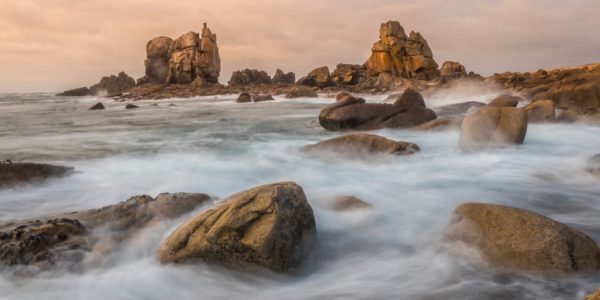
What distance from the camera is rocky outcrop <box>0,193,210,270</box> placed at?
3.56 metres

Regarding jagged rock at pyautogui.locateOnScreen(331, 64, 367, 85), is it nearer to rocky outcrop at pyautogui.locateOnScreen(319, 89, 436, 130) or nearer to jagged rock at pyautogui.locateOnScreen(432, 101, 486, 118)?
jagged rock at pyautogui.locateOnScreen(432, 101, 486, 118)

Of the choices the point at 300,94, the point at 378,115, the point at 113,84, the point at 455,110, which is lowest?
the point at 455,110

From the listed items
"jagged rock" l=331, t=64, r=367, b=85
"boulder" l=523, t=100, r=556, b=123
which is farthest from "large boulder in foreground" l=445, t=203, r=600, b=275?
"jagged rock" l=331, t=64, r=367, b=85

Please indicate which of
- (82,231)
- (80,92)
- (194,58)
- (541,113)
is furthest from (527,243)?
(80,92)

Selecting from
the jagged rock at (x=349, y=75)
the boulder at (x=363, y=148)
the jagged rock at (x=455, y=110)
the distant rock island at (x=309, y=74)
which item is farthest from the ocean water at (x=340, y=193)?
the jagged rock at (x=349, y=75)

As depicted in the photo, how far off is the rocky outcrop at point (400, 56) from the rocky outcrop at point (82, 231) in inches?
1952

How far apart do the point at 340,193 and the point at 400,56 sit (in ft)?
166

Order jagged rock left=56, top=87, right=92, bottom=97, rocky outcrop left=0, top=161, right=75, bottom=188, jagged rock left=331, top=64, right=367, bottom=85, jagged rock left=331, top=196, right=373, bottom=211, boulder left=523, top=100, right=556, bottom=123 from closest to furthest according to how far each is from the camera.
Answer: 1. jagged rock left=331, top=196, right=373, bottom=211
2. rocky outcrop left=0, top=161, right=75, bottom=188
3. boulder left=523, top=100, right=556, bottom=123
4. jagged rock left=331, top=64, right=367, bottom=85
5. jagged rock left=56, top=87, right=92, bottom=97

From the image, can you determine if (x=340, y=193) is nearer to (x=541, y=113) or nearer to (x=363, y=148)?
(x=363, y=148)

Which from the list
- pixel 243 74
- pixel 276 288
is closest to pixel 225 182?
pixel 276 288

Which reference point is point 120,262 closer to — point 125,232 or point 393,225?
point 125,232

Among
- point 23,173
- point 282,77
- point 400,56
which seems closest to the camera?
point 23,173

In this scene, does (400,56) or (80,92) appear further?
(80,92)

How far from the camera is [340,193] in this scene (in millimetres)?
5594
